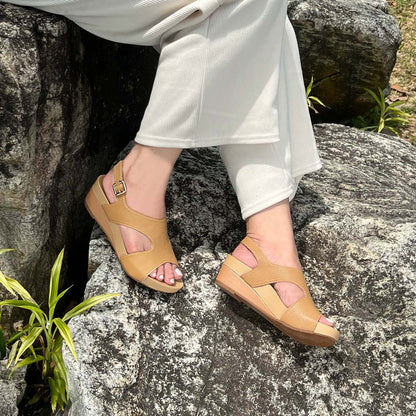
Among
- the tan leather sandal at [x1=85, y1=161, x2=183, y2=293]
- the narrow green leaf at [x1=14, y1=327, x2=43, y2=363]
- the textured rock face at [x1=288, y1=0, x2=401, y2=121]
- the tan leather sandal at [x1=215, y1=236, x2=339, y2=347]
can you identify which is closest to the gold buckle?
the tan leather sandal at [x1=85, y1=161, x2=183, y2=293]

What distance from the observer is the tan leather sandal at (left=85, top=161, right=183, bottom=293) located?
2.07 meters

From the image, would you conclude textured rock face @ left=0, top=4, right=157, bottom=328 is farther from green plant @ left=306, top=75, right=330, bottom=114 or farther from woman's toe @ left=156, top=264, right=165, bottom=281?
green plant @ left=306, top=75, right=330, bottom=114

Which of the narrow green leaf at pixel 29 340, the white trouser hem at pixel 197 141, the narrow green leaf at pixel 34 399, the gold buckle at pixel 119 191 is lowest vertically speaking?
the narrow green leaf at pixel 34 399

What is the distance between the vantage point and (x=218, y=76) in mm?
1941

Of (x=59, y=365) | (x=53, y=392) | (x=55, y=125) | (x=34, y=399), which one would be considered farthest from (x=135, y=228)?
(x=34, y=399)

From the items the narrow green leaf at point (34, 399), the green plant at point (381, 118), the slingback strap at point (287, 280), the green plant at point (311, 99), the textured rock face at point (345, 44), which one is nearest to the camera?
the slingback strap at point (287, 280)

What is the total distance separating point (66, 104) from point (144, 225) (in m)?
0.55

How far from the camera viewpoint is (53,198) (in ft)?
7.59

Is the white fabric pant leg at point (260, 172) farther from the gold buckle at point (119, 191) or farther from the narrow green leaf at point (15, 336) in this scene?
the narrow green leaf at point (15, 336)

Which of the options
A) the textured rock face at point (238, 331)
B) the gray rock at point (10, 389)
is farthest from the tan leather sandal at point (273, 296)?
the gray rock at point (10, 389)

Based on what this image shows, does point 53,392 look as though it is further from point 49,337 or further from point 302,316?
point 302,316

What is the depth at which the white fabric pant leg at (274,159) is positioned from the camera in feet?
7.01

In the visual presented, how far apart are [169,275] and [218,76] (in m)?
0.72

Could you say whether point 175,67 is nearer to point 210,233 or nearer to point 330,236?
point 210,233
